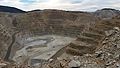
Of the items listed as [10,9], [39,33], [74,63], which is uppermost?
[74,63]

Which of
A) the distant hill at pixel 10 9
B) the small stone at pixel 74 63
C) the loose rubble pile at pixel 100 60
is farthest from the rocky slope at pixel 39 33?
the distant hill at pixel 10 9

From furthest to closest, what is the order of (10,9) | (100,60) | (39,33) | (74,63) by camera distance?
(10,9) < (39,33) < (100,60) < (74,63)

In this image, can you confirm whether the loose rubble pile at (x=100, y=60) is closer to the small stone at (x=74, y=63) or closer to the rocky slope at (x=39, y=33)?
the small stone at (x=74, y=63)

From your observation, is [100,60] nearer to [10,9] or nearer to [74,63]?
[74,63]

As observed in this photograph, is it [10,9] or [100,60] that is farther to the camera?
[10,9]

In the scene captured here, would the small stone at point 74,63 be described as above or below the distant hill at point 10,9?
above

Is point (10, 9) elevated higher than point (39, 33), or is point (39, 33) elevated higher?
point (10, 9)

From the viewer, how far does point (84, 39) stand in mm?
19422

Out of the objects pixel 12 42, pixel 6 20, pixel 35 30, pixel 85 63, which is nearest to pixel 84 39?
pixel 85 63

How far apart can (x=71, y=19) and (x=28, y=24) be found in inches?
369

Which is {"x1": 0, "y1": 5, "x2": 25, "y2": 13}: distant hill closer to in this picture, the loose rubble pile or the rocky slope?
the rocky slope

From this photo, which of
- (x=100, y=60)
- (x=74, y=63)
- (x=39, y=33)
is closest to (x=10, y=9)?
(x=39, y=33)

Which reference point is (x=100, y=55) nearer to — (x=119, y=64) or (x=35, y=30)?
(x=119, y=64)

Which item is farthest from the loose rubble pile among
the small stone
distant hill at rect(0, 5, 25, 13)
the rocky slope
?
distant hill at rect(0, 5, 25, 13)
